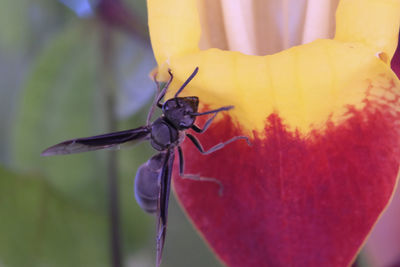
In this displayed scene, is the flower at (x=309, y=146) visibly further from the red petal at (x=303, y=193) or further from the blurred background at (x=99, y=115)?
the blurred background at (x=99, y=115)

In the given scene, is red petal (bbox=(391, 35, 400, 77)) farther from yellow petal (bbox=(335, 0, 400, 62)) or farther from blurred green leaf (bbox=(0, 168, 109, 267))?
blurred green leaf (bbox=(0, 168, 109, 267))

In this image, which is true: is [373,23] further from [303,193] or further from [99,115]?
[99,115]

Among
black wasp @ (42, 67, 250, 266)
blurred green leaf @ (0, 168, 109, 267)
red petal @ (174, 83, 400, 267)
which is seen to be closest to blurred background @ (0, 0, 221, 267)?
blurred green leaf @ (0, 168, 109, 267)

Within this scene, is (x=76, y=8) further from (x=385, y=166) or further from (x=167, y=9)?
(x=385, y=166)

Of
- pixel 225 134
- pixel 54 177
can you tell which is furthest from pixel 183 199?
pixel 54 177

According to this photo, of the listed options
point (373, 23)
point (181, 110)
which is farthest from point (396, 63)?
point (181, 110)

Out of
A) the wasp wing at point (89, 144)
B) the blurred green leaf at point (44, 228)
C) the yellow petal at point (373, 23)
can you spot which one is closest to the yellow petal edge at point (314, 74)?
the yellow petal at point (373, 23)
